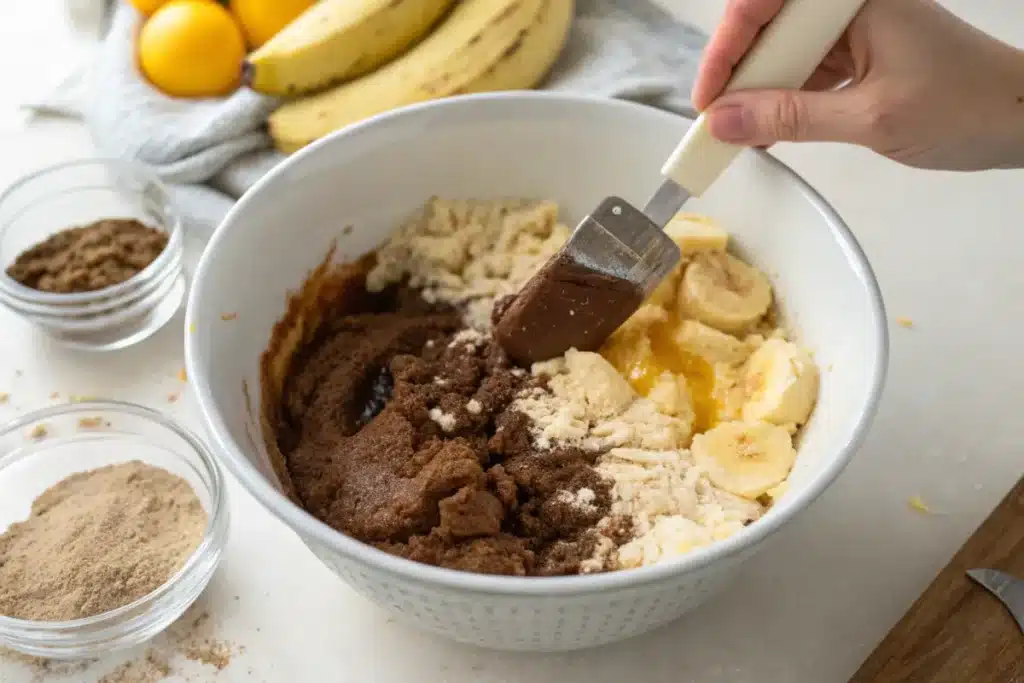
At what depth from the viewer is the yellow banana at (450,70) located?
60.8 inches

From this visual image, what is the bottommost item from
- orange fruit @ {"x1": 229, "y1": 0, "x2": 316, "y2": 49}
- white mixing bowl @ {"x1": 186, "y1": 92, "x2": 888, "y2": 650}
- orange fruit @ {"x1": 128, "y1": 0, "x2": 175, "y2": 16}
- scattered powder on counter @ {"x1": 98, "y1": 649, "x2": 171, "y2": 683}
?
scattered powder on counter @ {"x1": 98, "y1": 649, "x2": 171, "y2": 683}

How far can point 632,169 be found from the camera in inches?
51.8

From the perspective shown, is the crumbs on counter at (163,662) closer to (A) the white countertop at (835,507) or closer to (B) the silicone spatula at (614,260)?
(A) the white countertop at (835,507)

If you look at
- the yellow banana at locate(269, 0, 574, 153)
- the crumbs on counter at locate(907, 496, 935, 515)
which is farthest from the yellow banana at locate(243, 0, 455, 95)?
the crumbs on counter at locate(907, 496, 935, 515)

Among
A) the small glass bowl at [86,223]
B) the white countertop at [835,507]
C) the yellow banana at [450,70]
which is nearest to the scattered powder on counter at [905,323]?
A: the white countertop at [835,507]

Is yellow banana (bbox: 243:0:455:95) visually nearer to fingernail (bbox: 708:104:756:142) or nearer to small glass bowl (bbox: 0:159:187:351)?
small glass bowl (bbox: 0:159:187:351)

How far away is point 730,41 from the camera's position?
3.64 feet

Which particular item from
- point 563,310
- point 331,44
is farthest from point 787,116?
point 331,44

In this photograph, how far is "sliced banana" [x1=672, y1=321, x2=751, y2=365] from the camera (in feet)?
3.97

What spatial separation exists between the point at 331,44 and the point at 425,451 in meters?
0.83

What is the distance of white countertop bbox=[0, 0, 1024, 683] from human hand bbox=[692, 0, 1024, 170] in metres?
0.37

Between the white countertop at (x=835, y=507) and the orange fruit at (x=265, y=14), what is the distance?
1.51ft

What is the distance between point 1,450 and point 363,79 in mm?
831

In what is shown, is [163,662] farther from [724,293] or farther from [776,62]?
[776,62]
